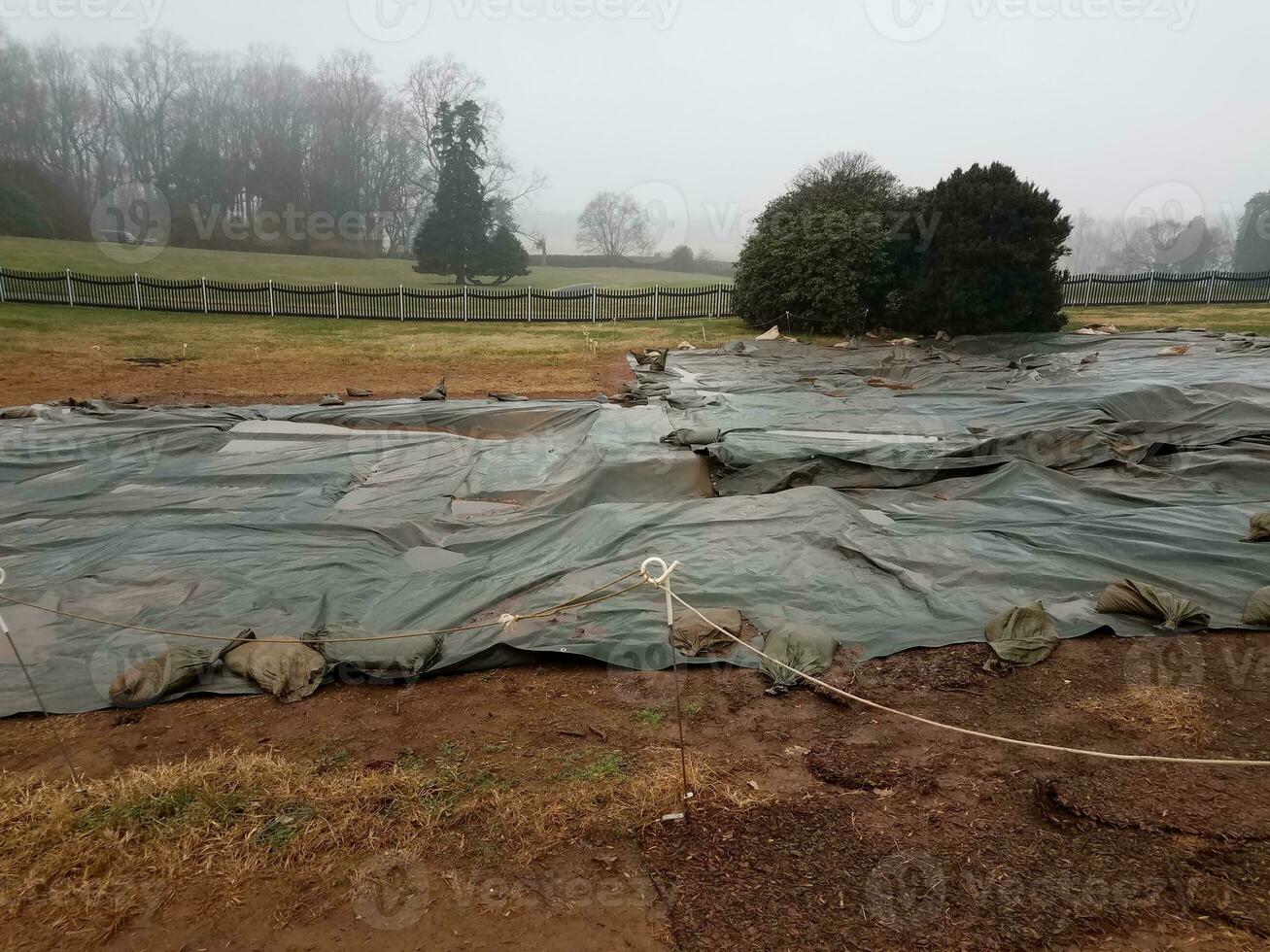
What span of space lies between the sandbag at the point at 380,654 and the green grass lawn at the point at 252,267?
2205 cm

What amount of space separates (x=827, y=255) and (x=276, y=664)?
16.1 m

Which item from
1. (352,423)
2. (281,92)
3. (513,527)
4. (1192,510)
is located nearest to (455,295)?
(352,423)

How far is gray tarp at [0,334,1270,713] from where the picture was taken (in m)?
3.89

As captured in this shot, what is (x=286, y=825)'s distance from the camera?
2.61m

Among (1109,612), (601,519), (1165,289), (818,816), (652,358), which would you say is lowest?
(818,816)

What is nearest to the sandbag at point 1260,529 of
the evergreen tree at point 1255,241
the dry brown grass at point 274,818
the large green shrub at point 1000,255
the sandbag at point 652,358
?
the dry brown grass at point 274,818

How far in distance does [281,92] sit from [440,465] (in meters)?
43.6

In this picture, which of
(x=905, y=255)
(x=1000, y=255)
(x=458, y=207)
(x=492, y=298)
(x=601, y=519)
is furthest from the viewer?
(x=458, y=207)

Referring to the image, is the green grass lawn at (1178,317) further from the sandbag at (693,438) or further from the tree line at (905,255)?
the sandbag at (693,438)

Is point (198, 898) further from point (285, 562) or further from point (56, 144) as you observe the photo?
point (56, 144)

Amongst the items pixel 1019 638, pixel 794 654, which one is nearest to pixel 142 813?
pixel 794 654

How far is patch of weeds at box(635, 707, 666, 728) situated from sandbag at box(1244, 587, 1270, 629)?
3055 mm

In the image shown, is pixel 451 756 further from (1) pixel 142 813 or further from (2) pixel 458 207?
(2) pixel 458 207

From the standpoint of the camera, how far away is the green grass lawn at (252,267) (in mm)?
25766
